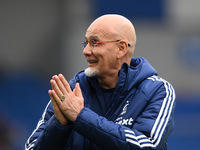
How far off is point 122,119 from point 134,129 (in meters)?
0.14

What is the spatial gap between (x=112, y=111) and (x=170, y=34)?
9.18 meters

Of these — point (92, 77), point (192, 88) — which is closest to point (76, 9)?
point (192, 88)

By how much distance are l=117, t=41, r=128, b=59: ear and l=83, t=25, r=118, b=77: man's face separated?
3cm

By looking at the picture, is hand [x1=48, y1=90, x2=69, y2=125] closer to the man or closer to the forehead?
the man

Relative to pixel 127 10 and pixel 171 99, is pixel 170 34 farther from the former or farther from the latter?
pixel 171 99

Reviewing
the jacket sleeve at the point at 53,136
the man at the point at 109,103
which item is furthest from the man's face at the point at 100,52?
the jacket sleeve at the point at 53,136

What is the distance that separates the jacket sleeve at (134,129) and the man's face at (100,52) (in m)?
0.39

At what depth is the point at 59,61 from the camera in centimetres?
1192

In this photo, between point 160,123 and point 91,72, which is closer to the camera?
point 160,123

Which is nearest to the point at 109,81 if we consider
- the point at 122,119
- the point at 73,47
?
the point at 122,119

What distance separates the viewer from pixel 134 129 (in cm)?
246

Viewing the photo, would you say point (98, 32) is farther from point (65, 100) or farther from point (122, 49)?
point (65, 100)

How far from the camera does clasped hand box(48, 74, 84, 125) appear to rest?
2.36 meters

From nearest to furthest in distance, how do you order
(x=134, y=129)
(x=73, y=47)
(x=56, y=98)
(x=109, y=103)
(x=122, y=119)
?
(x=56, y=98) < (x=134, y=129) < (x=122, y=119) < (x=109, y=103) < (x=73, y=47)
